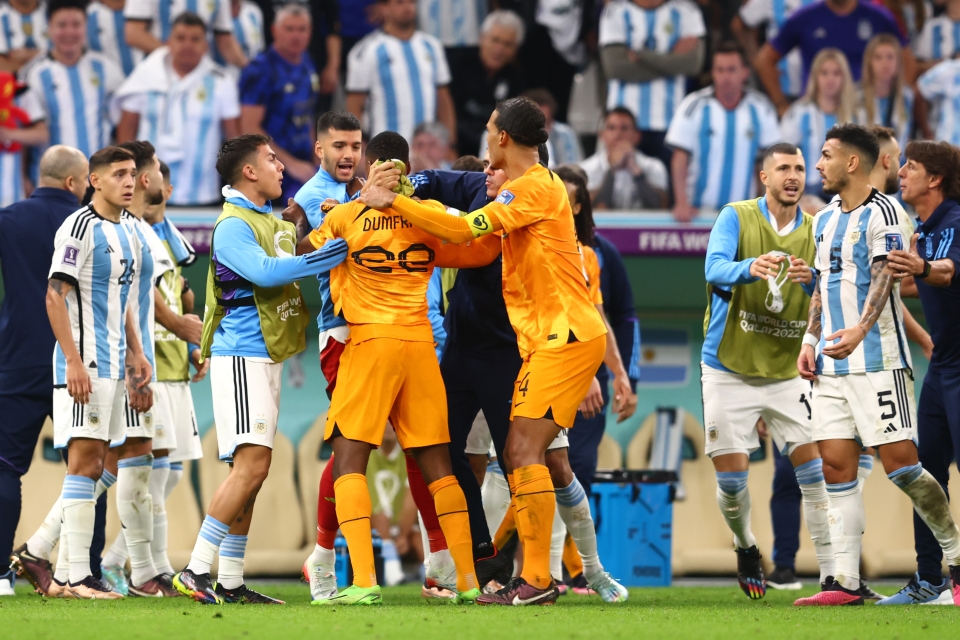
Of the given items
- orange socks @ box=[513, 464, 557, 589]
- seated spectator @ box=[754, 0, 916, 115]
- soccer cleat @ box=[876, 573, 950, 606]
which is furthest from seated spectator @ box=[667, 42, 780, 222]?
orange socks @ box=[513, 464, 557, 589]

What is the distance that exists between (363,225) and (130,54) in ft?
20.8

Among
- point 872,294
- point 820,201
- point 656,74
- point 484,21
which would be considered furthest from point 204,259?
point 872,294

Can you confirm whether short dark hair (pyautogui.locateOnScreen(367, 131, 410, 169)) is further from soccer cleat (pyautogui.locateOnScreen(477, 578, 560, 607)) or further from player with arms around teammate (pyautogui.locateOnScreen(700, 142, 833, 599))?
soccer cleat (pyautogui.locateOnScreen(477, 578, 560, 607))

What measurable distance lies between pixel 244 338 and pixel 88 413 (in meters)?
1.13

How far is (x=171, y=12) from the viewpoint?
11203 mm

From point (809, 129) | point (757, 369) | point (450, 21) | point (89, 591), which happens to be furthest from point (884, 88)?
point (89, 591)

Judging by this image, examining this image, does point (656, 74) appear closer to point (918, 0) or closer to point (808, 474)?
point (918, 0)

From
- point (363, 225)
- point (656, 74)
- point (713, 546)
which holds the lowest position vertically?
point (713, 546)

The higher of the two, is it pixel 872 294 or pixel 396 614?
pixel 872 294

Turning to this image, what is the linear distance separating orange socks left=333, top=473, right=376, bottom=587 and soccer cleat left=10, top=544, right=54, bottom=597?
7.37 ft

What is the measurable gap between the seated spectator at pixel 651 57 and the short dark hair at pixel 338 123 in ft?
17.8

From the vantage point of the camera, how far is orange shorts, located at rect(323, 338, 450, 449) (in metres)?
5.91

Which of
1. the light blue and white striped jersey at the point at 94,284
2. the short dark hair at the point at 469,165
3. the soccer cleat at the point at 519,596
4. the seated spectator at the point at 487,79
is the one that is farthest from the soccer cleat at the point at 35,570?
the seated spectator at the point at 487,79

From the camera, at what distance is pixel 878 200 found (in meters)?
6.45
